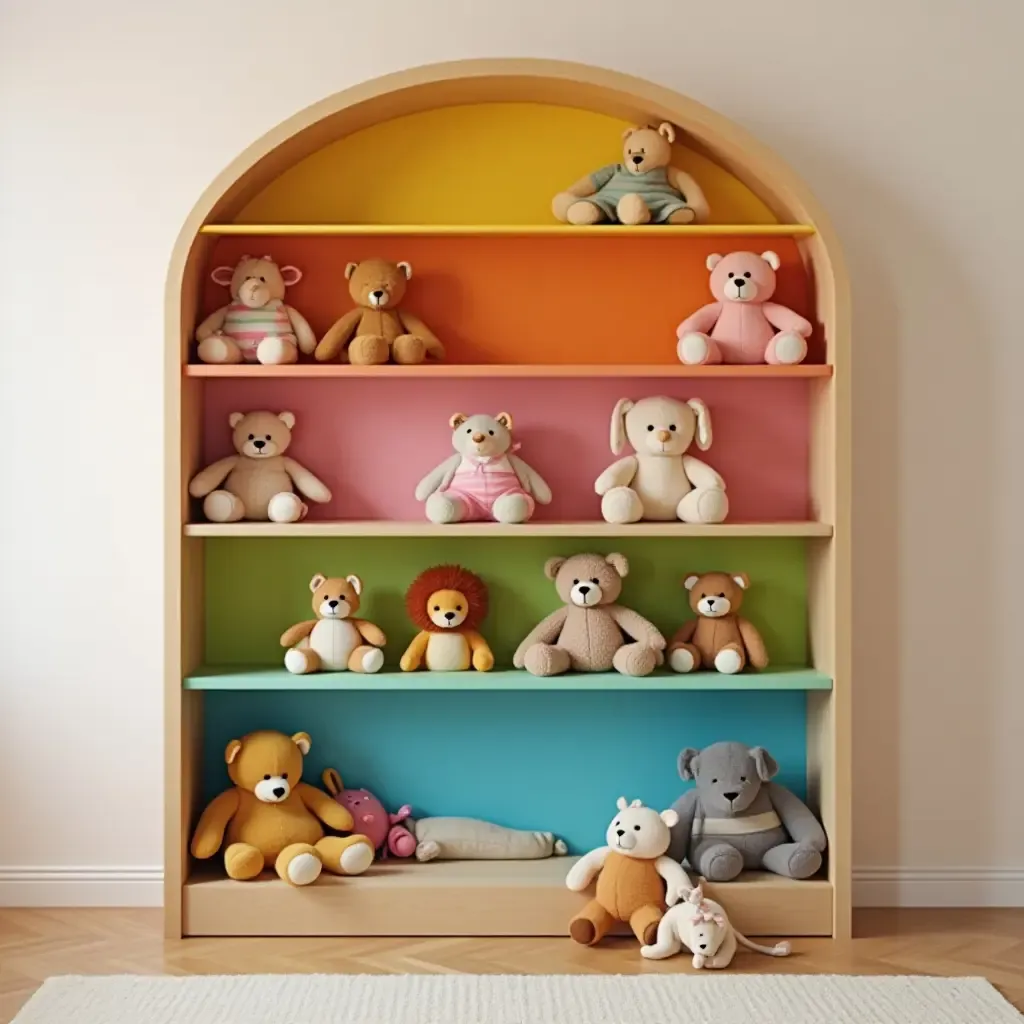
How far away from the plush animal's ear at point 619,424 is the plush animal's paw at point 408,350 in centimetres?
45

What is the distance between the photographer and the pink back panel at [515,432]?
3.24 metres

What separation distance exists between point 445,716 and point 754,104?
5.11 feet

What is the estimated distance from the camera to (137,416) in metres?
3.21

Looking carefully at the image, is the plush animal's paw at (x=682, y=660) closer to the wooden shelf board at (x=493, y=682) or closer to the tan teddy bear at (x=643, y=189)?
the wooden shelf board at (x=493, y=682)

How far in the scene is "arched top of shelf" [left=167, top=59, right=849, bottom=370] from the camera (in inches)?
116

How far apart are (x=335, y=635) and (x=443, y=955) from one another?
70 cm

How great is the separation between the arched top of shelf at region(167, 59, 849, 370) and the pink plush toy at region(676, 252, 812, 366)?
95mm

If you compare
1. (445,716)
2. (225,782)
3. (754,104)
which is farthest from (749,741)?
(754,104)

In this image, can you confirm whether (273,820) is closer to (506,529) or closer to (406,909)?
(406,909)

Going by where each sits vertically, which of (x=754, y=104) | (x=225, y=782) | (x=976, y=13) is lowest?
(x=225, y=782)

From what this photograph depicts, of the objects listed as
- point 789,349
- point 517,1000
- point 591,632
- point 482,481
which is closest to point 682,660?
point 591,632

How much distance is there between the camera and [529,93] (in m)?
3.12

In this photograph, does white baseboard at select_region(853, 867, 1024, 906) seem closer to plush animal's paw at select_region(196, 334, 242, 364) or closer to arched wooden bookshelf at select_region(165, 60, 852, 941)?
arched wooden bookshelf at select_region(165, 60, 852, 941)

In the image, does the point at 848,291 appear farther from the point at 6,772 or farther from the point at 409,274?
the point at 6,772
